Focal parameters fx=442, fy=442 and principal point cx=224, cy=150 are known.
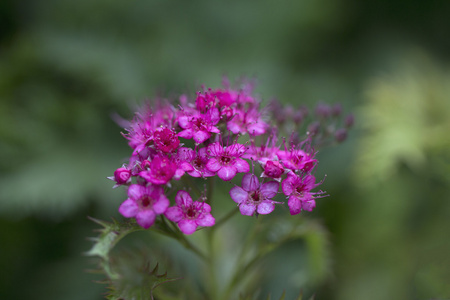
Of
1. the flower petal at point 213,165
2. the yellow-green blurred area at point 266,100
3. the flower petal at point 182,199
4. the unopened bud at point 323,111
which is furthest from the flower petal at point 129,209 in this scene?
the unopened bud at point 323,111

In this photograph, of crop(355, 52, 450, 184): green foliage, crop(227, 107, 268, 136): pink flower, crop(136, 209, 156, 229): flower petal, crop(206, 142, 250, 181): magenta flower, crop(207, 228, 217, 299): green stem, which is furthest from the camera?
crop(355, 52, 450, 184): green foliage

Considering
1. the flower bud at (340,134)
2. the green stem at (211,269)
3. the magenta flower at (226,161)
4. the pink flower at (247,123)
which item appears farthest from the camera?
the flower bud at (340,134)

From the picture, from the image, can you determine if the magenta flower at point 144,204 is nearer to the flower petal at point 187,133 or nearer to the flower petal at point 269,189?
the flower petal at point 187,133

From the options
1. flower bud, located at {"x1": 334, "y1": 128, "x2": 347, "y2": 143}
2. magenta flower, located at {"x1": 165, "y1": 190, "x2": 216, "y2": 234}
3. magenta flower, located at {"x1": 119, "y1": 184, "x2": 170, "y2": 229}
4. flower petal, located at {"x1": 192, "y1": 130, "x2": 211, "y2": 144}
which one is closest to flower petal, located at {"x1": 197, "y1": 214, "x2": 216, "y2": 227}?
magenta flower, located at {"x1": 165, "y1": 190, "x2": 216, "y2": 234}

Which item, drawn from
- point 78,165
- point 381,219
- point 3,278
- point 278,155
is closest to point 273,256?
point 381,219

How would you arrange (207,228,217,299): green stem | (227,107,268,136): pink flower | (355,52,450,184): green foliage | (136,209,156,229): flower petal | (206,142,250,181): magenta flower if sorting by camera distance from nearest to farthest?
1. (136,209,156,229): flower petal
2. (206,142,250,181): magenta flower
3. (227,107,268,136): pink flower
4. (207,228,217,299): green stem
5. (355,52,450,184): green foliage

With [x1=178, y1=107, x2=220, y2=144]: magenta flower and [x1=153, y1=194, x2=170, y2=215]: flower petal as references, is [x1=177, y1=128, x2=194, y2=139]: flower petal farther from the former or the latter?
[x1=153, y1=194, x2=170, y2=215]: flower petal
